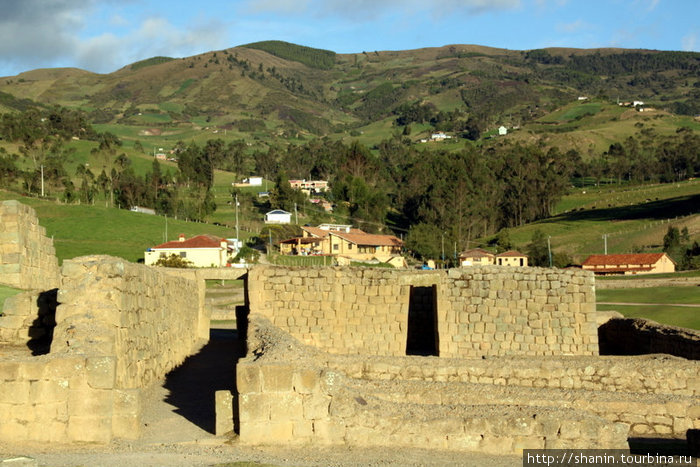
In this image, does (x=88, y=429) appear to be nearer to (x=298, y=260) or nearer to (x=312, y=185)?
(x=298, y=260)

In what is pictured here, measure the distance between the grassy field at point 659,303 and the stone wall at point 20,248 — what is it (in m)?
22.3

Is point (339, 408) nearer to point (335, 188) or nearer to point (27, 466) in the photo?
point (27, 466)

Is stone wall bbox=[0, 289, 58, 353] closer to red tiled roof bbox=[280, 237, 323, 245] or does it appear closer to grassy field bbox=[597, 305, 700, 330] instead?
grassy field bbox=[597, 305, 700, 330]

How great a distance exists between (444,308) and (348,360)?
4.10m

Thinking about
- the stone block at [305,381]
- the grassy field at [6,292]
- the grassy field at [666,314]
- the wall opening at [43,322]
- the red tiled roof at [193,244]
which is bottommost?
the grassy field at [666,314]

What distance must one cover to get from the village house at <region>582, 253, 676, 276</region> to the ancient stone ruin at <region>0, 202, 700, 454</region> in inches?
2061

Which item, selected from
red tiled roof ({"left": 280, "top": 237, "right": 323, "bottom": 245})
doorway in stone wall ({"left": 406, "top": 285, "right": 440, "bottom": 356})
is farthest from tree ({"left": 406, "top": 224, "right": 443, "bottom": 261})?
doorway in stone wall ({"left": 406, "top": 285, "right": 440, "bottom": 356})

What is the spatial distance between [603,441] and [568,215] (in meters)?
98.4

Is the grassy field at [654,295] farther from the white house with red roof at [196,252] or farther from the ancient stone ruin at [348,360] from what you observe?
the white house with red roof at [196,252]

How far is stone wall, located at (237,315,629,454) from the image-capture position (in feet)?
29.4

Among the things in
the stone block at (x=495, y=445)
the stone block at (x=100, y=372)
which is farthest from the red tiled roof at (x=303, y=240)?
the stone block at (x=495, y=445)

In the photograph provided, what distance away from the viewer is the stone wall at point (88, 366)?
9141mm

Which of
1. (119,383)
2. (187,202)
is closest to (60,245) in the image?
(187,202)

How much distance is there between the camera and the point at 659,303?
41375mm
